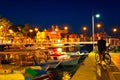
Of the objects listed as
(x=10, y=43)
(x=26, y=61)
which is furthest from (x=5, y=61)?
(x=10, y=43)

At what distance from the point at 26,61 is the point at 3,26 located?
51142 millimetres

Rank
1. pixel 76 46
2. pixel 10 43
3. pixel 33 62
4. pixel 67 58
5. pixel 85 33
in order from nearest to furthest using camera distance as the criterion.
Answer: pixel 33 62 → pixel 67 58 → pixel 10 43 → pixel 76 46 → pixel 85 33

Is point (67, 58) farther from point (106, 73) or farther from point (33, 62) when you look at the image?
point (106, 73)

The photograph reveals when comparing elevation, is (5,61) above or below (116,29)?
below

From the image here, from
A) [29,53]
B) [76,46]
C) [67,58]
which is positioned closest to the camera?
[29,53]

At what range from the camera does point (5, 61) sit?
40.9m

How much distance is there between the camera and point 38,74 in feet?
56.6

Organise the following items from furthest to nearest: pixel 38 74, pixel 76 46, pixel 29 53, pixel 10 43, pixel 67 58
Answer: pixel 76 46
pixel 10 43
pixel 67 58
pixel 29 53
pixel 38 74

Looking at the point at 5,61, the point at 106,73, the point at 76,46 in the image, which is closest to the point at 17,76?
the point at 106,73

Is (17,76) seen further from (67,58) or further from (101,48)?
(67,58)

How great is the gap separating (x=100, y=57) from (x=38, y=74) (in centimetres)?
656

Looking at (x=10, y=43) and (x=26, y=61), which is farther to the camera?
(x=10, y=43)

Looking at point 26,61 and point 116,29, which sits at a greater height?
point 116,29

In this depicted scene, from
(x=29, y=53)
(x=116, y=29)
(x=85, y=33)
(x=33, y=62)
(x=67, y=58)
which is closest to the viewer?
(x=33, y=62)
